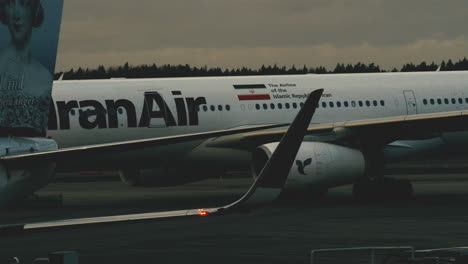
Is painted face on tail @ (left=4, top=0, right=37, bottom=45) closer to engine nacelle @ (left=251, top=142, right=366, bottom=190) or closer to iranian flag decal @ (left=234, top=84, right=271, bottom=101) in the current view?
engine nacelle @ (left=251, top=142, right=366, bottom=190)

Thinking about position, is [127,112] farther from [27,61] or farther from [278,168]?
[278,168]

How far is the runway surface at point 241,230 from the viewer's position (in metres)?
18.6

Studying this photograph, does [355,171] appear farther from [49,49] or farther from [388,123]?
[49,49]

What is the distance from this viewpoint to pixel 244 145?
99.6 feet

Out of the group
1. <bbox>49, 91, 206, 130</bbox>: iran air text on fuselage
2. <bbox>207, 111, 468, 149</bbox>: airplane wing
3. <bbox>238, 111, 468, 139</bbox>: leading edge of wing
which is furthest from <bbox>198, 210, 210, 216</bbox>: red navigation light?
<bbox>49, 91, 206, 130</bbox>: iran air text on fuselage

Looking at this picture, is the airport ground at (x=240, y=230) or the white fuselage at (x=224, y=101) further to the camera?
the white fuselage at (x=224, y=101)

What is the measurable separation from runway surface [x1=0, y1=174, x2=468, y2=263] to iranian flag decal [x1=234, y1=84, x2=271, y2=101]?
293 cm

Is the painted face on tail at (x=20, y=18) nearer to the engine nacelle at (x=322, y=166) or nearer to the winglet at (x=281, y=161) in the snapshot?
the winglet at (x=281, y=161)

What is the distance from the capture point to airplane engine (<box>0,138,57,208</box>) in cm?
1145

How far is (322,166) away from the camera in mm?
28156

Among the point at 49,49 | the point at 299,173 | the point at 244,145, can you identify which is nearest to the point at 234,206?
the point at 49,49

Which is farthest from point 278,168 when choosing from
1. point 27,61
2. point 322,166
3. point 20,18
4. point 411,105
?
point 411,105

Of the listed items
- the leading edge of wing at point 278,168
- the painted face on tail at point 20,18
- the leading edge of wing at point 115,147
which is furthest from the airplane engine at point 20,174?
the leading edge of wing at point 278,168

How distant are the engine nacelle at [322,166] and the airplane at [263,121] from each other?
29mm
